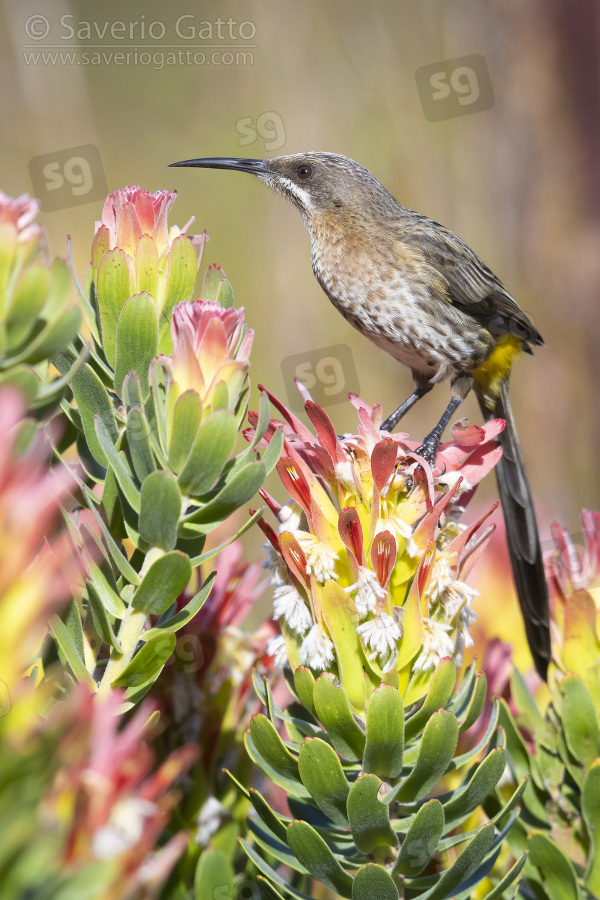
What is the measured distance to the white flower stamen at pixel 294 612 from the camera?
23.2 inches

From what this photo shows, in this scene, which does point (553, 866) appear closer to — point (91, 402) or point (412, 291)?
point (91, 402)

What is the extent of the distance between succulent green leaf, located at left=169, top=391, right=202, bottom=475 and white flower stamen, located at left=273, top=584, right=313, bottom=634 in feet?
0.49

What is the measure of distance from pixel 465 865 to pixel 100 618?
288mm

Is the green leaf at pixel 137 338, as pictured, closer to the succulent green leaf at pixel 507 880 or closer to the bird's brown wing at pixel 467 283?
the succulent green leaf at pixel 507 880

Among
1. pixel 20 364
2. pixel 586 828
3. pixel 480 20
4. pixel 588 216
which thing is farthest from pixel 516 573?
pixel 480 20

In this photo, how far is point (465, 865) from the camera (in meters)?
0.54

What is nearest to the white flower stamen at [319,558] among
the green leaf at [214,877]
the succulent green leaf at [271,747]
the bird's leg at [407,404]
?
the succulent green leaf at [271,747]

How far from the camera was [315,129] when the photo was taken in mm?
2006

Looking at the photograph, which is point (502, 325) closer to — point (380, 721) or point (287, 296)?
point (287, 296)

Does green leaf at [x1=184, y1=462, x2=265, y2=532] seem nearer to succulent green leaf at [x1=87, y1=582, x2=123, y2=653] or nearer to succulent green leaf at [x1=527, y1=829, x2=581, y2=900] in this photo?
succulent green leaf at [x1=87, y1=582, x2=123, y2=653]

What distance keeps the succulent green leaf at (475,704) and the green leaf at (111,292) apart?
35cm

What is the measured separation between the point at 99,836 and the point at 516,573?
734mm

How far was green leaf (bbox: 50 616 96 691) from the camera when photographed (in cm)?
50

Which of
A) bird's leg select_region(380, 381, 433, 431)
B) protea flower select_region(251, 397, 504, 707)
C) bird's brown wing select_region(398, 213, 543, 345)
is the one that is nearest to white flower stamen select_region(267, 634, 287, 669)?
protea flower select_region(251, 397, 504, 707)
